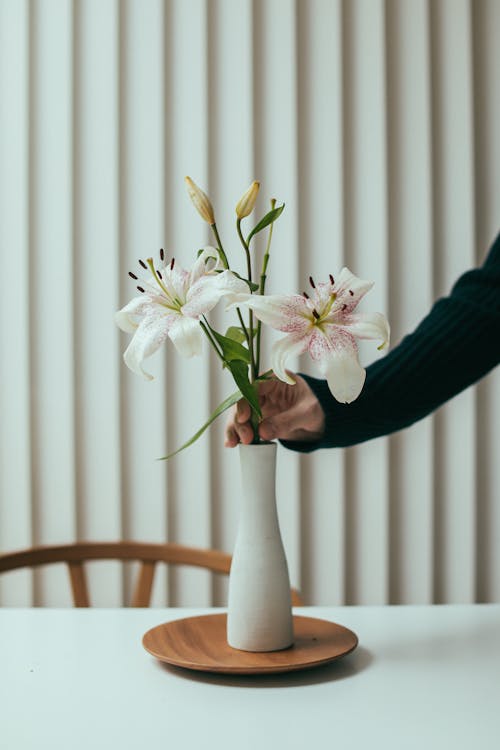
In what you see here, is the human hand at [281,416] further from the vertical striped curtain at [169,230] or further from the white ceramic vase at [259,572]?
the vertical striped curtain at [169,230]

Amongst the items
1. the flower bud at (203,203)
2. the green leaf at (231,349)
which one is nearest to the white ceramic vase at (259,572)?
the green leaf at (231,349)

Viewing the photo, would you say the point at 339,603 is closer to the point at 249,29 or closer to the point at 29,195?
the point at 29,195

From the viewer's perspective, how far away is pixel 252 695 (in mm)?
794

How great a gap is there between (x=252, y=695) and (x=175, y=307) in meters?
0.39

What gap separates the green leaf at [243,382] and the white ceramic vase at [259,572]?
7cm

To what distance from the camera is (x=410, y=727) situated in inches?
28.3

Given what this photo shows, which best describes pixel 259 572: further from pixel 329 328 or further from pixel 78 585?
pixel 78 585

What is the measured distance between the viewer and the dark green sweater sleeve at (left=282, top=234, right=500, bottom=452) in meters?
1.08

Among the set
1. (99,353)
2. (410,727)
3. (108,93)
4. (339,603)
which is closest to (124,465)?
(99,353)

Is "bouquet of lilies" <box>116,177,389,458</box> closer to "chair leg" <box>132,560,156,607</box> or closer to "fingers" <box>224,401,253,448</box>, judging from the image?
"fingers" <box>224,401,253,448</box>

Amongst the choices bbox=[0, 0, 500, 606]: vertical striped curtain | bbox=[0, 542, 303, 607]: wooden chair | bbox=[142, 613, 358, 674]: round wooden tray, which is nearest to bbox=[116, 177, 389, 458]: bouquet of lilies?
bbox=[142, 613, 358, 674]: round wooden tray

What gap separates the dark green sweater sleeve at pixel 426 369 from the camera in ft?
3.55

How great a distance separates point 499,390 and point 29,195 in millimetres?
1084

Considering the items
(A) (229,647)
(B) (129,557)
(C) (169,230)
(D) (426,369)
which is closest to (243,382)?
(A) (229,647)
